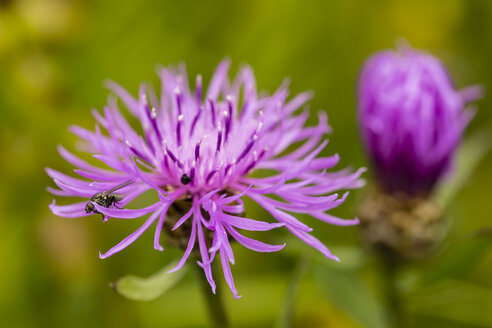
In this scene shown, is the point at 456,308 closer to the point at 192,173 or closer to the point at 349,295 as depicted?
the point at 349,295

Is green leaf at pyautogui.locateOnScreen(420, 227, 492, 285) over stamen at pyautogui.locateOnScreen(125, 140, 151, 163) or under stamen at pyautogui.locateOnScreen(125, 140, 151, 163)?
under

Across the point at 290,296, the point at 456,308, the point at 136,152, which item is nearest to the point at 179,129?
the point at 136,152

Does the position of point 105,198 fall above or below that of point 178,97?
below

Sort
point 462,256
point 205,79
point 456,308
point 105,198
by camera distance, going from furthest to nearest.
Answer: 1. point 205,79
2. point 456,308
3. point 462,256
4. point 105,198

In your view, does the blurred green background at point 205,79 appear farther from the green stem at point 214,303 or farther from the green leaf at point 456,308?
the green stem at point 214,303

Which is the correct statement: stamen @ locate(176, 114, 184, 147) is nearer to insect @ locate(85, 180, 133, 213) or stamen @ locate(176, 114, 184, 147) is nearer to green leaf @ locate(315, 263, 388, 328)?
insect @ locate(85, 180, 133, 213)

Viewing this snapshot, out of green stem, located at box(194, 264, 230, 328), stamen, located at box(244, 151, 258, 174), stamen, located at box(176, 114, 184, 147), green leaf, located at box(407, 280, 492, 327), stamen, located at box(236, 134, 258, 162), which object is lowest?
green leaf, located at box(407, 280, 492, 327)

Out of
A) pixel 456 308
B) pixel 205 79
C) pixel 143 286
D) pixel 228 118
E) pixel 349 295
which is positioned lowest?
pixel 456 308

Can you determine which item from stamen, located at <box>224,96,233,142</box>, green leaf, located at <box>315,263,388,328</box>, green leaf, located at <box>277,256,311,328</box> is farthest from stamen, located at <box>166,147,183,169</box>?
green leaf, located at <box>315,263,388,328</box>
